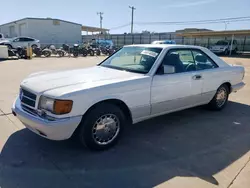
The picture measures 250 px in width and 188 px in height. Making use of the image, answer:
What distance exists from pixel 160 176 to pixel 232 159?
3.66ft

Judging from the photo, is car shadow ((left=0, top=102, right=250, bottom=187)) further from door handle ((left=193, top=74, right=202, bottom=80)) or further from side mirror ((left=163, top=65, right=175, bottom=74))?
side mirror ((left=163, top=65, right=175, bottom=74))

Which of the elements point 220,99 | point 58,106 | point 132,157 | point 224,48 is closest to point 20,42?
point 220,99

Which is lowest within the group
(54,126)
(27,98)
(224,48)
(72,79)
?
(54,126)

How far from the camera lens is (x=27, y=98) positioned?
3072 millimetres

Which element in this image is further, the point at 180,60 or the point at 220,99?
the point at 220,99

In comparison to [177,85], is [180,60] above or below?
above

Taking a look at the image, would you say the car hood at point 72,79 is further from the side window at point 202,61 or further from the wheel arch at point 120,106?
the side window at point 202,61

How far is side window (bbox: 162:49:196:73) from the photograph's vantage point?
385 centimetres

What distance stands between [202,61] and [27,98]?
3.29 m

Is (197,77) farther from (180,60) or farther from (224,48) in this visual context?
(224,48)

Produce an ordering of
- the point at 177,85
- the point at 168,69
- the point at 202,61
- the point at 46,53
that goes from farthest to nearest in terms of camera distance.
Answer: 1. the point at 46,53
2. the point at 202,61
3. the point at 177,85
4. the point at 168,69

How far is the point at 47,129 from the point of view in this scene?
2.68 metres

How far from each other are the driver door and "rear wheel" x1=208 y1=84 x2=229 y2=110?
64cm

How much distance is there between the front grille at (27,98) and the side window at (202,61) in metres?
2.98
